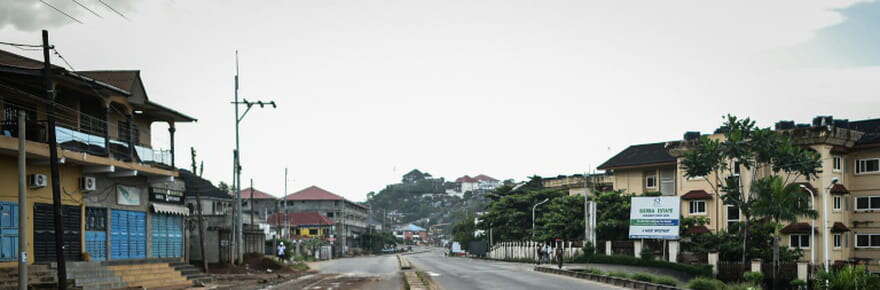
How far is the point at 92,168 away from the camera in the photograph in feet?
97.2

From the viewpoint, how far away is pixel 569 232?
68.3m

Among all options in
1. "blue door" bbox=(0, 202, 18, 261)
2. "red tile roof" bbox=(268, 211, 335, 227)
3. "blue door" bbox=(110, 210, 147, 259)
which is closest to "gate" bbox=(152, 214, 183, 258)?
"blue door" bbox=(110, 210, 147, 259)

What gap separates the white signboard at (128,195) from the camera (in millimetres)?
32094

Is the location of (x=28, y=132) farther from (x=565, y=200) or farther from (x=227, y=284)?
(x=565, y=200)

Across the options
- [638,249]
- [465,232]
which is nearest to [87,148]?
[638,249]

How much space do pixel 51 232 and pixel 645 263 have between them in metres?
36.1

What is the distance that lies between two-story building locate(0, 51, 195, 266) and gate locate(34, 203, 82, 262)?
0.11ft

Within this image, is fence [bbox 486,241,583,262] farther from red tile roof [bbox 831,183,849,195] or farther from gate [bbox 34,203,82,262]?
gate [bbox 34,203,82,262]

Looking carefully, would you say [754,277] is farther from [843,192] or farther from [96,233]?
[96,233]

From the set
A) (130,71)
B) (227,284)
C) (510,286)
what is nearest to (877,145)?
(510,286)

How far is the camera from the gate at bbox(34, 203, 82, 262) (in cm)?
2655

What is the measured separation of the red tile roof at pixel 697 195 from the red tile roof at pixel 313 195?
8430 cm

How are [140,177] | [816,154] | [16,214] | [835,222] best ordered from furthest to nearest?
[835,222], [816,154], [140,177], [16,214]

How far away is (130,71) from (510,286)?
17.7 meters
